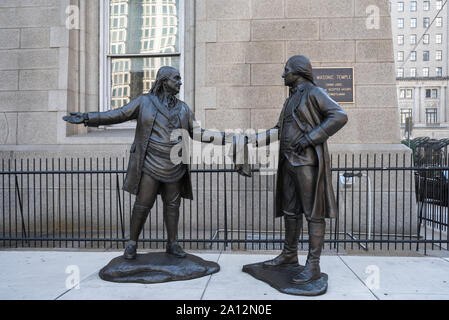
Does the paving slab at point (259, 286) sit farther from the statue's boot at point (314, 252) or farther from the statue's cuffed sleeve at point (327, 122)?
the statue's cuffed sleeve at point (327, 122)

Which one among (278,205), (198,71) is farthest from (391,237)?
(198,71)

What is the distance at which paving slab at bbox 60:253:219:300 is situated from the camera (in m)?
3.72

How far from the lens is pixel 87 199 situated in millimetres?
7645

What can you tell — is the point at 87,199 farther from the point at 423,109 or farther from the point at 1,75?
the point at 423,109

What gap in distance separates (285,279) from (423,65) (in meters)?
85.9

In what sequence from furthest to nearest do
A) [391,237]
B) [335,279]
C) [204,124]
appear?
[204,124]
[391,237]
[335,279]

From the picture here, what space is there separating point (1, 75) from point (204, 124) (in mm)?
4613

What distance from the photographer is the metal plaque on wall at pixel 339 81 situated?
7312mm

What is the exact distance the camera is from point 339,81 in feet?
24.0

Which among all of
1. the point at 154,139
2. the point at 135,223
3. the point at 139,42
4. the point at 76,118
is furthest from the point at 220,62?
the point at 135,223

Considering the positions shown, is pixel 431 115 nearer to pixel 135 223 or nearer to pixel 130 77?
pixel 130 77

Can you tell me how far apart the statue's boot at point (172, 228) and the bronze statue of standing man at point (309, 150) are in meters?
1.46

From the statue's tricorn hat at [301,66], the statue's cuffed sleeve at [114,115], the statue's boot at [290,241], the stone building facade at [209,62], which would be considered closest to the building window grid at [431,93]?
the stone building facade at [209,62]

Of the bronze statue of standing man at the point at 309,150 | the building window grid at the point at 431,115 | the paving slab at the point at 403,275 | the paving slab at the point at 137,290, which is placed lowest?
the paving slab at the point at 403,275
